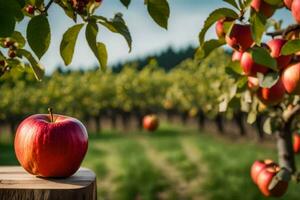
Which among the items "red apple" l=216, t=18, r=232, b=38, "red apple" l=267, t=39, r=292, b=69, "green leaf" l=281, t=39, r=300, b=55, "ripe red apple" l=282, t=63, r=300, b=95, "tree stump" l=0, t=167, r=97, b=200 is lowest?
"tree stump" l=0, t=167, r=97, b=200

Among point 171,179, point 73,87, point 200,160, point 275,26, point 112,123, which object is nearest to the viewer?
point 275,26

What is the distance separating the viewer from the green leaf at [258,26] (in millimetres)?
1613

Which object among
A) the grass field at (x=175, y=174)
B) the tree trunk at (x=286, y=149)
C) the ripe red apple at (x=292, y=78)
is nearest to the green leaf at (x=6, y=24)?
the ripe red apple at (x=292, y=78)

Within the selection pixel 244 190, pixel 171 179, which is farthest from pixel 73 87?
pixel 244 190

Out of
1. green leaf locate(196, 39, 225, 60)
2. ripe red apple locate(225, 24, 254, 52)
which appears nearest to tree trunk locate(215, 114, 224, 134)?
green leaf locate(196, 39, 225, 60)

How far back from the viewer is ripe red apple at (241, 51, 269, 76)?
78.0 inches

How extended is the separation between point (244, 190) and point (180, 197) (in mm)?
1136

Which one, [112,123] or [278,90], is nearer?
[278,90]

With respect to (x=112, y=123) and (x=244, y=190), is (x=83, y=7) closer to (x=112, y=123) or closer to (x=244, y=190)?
(x=244, y=190)

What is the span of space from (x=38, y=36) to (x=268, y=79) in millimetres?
841

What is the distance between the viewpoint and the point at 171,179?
10766mm

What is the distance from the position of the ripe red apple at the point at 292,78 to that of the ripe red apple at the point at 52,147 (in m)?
0.78

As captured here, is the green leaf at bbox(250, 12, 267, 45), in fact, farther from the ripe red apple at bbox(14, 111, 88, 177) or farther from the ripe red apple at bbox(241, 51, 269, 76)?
the ripe red apple at bbox(14, 111, 88, 177)

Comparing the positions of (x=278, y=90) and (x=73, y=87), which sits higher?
(x=278, y=90)
